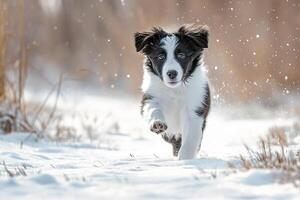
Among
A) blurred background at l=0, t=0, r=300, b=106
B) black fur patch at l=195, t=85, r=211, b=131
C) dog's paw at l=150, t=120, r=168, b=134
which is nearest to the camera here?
dog's paw at l=150, t=120, r=168, b=134

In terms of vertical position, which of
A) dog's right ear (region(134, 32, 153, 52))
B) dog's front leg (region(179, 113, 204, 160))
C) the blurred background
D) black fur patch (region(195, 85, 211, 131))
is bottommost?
dog's front leg (region(179, 113, 204, 160))

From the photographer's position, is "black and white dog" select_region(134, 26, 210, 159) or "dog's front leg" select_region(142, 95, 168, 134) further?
"black and white dog" select_region(134, 26, 210, 159)

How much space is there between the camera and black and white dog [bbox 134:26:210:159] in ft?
20.8

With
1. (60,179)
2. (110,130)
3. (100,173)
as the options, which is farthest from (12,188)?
(110,130)

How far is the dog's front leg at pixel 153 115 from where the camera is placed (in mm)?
5809

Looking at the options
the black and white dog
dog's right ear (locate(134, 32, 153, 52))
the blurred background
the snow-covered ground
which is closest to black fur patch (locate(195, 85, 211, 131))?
the black and white dog

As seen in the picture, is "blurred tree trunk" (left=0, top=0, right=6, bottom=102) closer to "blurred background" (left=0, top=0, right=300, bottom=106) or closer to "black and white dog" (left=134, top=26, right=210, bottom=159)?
"blurred background" (left=0, top=0, right=300, bottom=106)

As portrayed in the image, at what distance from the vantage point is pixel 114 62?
1850cm

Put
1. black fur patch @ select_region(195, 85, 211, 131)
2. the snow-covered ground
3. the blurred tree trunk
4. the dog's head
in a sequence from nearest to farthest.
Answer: the snow-covered ground
the dog's head
black fur patch @ select_region(195, 85, 211, 131)
the blurred tree trunk

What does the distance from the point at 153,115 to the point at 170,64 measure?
1.67 ft

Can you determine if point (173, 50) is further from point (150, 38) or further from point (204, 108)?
point (204, 108)

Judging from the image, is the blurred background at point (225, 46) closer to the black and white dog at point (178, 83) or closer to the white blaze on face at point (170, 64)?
the black and white dog at point (178, 83)

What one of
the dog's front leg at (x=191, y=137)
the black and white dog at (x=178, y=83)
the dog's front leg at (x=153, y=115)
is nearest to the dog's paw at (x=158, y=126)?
the dog's front leg at (x=153, y=115)

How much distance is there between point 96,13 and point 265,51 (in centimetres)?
744
